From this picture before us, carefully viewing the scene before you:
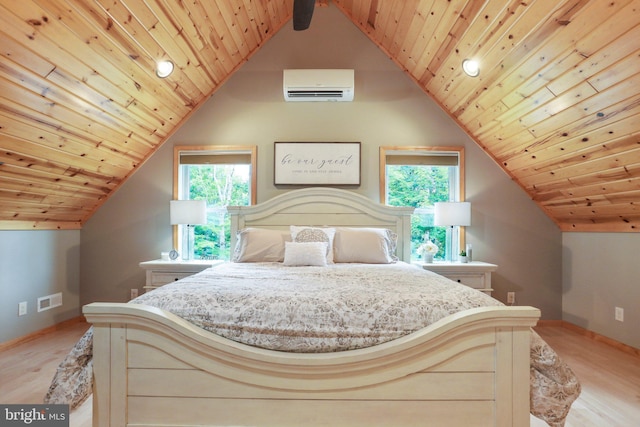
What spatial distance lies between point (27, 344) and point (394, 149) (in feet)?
12.1

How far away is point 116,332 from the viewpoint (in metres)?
1.39

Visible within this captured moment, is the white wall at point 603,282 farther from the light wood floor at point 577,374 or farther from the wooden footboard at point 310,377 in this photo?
the wooden footboard at point 310,377

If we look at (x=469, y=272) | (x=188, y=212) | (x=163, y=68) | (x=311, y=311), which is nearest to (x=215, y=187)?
(x=188, y=212)

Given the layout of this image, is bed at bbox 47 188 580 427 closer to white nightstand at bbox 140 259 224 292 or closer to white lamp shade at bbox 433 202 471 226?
white nightstand at bbox 140 259 224 292

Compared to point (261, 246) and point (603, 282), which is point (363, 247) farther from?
point (603, 282)

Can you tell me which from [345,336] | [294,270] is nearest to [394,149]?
[294,270]

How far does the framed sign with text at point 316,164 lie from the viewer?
11.3 ft

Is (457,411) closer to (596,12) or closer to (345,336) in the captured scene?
(345,336)

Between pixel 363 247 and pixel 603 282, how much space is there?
2.17m

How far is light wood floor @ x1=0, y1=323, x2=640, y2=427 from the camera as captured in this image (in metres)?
1.80

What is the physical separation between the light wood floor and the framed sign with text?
228 cm

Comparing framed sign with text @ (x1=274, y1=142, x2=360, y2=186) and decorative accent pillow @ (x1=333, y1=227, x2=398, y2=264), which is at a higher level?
framed sign with text @ (x1=274, y1=142, x2=360, y2=186)

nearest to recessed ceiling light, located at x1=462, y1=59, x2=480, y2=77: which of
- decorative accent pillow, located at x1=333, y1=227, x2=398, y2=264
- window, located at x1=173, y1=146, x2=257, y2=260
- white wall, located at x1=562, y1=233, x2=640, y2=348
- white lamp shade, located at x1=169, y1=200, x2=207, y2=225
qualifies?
decorative accent pillow, located at x1=333, y1=227, x2=398, y2=264

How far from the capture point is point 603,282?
2.99m
